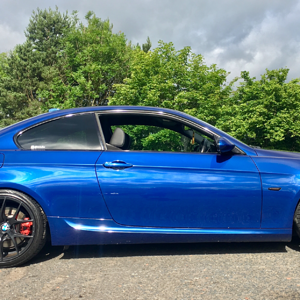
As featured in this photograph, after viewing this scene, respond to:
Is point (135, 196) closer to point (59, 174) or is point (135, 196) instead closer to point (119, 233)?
point (119, 233)

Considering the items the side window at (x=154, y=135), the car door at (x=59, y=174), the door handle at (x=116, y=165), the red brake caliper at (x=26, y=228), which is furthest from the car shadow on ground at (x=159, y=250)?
the side window at (x=154, y=135)

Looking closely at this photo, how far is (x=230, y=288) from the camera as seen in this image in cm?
238

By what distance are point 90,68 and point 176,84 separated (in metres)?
10.8

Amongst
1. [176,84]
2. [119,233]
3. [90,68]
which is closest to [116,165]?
[119,233]

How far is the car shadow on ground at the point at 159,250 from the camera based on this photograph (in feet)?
10.3

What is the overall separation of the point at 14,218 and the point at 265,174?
2412mm

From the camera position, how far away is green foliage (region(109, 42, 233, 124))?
18016 mm

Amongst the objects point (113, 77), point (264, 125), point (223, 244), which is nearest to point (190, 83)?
point (264, 125)

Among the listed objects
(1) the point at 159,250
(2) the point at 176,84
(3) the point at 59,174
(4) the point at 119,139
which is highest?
(2) the point at 176,84

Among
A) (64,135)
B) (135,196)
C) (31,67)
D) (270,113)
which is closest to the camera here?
(135,196)

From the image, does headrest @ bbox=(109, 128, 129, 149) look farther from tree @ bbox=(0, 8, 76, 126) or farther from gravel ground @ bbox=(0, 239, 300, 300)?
tree @ bbox=(0, 8, 76, 126)

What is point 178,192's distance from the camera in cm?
281

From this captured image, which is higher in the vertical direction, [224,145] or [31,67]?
[31,67]

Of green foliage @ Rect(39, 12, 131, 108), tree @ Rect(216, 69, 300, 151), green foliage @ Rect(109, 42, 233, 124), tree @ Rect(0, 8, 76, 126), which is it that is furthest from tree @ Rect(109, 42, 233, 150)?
tree @ Rect(0, 8, 76, 126)
